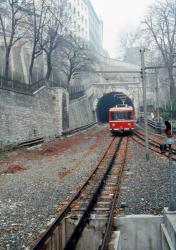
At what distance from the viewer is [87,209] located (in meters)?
9.62

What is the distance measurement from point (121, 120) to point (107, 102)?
39.4 meters

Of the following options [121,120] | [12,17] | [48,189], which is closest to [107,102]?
[121,120]

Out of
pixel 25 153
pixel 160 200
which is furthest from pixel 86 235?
pixel 25 153

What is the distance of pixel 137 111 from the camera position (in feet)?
221

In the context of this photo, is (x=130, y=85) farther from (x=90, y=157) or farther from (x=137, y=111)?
(x=90, y=157)

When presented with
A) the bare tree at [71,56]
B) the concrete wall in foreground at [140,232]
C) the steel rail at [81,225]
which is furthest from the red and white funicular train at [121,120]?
the concrete wall in foreground at [140,232]

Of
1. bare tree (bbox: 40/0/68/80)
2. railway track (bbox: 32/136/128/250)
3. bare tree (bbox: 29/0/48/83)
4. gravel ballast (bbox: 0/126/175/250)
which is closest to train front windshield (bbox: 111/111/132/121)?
bare tree (bbox: 40/0/68/80)

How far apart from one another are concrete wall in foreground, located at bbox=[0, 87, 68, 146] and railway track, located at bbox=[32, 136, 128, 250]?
14.0 meters

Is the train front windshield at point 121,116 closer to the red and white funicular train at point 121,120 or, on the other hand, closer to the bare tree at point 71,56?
the red and white funicular train at point 121,120

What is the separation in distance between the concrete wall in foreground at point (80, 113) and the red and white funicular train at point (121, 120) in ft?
Result: 32.1

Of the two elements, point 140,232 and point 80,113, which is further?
point 80,113

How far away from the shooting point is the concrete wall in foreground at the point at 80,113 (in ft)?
163

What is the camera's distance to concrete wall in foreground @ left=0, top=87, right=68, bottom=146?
27672 mm

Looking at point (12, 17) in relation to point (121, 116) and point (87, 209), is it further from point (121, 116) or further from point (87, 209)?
point (87, 209)
